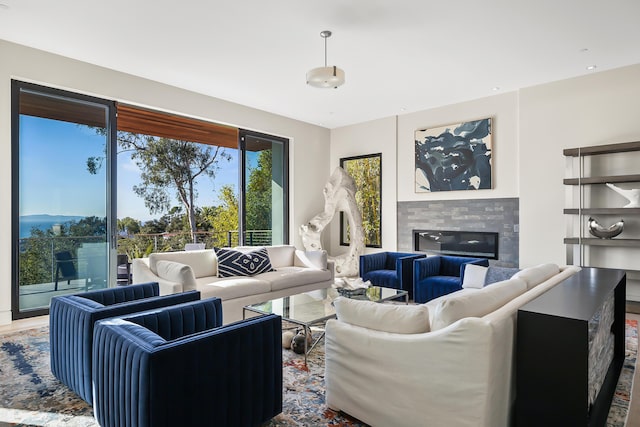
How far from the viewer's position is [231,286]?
3918mm

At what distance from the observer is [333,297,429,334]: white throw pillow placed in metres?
1.91

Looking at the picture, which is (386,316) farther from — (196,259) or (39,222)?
(39,222)

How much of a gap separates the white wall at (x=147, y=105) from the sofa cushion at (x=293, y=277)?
7.04 feet

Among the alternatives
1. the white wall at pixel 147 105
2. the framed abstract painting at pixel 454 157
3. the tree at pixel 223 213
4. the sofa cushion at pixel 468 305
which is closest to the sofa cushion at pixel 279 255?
the white wall at pixel 147 105

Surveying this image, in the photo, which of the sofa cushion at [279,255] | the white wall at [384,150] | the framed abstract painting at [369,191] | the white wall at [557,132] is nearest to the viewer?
the white wall at [557,132]

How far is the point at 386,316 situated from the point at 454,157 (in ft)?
15.4

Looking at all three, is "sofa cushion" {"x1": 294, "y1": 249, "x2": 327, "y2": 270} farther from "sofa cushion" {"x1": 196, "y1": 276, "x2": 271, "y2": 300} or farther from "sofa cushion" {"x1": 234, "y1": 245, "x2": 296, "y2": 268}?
"sofa cushion" {"x1": 196, "y1": 276, "x2": 271, "y2": 300}

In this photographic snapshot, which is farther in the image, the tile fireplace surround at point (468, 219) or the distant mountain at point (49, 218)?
the tile fireplace surround at point (468, 219)

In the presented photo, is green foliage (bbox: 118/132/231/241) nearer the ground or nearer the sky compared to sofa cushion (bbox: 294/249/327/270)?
nearer the sky

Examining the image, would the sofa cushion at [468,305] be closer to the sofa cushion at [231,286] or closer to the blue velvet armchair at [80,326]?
the blue velvet armchair at [80,326]

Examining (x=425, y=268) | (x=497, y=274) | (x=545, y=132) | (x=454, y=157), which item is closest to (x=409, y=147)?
(x=454, y=157)

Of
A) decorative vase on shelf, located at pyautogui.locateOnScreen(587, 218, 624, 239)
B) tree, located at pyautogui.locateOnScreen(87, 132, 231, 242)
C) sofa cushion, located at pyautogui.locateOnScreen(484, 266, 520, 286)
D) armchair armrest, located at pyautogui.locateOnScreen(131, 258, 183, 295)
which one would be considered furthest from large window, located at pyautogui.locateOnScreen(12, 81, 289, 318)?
decorative vase on shelf, located at pyautogui.locateOnScreen(587, 218, 624, 239)

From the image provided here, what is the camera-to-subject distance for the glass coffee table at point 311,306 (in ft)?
9.80

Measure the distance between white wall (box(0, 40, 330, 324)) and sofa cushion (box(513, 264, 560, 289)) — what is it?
471cm
